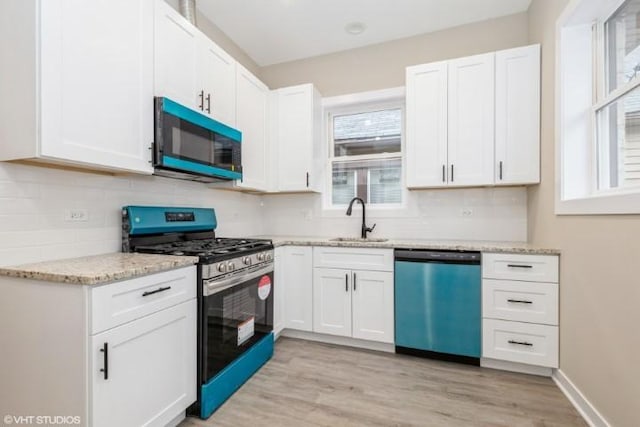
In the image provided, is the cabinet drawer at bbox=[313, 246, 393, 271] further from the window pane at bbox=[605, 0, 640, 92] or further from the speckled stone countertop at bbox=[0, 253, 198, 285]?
the window pane at bbox=[605, 0, 640, 92]

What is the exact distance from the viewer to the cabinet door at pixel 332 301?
106 inches

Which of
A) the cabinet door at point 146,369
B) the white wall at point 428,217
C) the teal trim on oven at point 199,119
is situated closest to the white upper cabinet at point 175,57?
the teal trim on oven at point 199,119

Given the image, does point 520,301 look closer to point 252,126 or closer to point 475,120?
point 475,120

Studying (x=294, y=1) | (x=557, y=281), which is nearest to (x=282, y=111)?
(x=294, y=1)

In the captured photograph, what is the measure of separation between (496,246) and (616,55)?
135 cm

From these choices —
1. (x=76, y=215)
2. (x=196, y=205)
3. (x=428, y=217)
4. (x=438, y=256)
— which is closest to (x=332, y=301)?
(x=438, y=256)

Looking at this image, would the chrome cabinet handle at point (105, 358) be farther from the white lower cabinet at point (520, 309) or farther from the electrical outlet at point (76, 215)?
the white lower cabinet at point (520, 309)

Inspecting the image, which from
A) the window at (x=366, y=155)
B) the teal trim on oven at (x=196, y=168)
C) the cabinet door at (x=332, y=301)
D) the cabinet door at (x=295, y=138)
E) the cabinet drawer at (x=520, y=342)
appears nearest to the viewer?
the teal trim on oven at (x=196, y=168)

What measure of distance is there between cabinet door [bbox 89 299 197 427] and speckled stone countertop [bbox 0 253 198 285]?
0.22 m

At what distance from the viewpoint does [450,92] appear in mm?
2652

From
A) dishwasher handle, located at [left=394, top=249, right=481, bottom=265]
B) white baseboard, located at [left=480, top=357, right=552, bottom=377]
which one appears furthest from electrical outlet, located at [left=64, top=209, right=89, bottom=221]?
white baseboard, located at [left=480, top=357, right=552, bottom=377]

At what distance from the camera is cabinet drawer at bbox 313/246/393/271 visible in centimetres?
257

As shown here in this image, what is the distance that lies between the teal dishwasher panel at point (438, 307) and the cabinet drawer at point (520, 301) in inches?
3.0

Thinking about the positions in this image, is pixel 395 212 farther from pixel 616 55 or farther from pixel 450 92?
pixel 616 55
